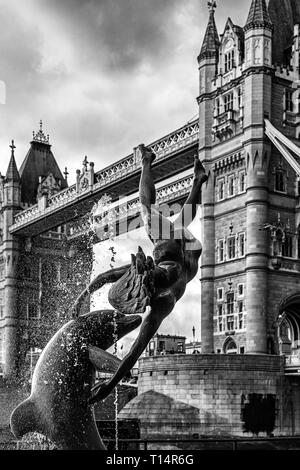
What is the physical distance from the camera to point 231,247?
37750mm

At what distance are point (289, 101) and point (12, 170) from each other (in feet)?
119

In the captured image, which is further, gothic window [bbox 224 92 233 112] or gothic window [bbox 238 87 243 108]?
gothic window [bbox 224 92 233 112]

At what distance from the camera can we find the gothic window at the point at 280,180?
3703 cm

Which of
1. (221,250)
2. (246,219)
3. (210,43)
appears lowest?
(221,250)

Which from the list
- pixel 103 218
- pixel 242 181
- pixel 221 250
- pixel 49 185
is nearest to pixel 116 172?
pixel 103 218

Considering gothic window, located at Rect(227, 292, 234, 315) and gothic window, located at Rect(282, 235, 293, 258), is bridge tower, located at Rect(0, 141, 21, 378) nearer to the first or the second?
gothic window, located at Rect(227, 292, 234, 315)

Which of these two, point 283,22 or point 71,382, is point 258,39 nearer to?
point 283,22

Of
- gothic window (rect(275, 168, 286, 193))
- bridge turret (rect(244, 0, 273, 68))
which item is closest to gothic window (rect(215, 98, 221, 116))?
bridge turret (rect(244, 0, 273, 68))

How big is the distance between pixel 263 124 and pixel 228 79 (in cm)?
349

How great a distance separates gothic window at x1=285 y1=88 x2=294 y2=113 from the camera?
37688 millimetres

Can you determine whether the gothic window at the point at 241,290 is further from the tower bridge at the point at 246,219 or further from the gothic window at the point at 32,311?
the gothic window at the point at 32,311
